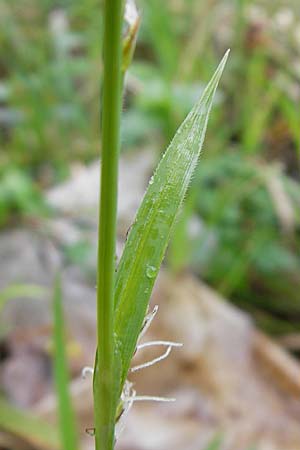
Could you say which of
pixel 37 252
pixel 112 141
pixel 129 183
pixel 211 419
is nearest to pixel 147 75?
pixel 129 183

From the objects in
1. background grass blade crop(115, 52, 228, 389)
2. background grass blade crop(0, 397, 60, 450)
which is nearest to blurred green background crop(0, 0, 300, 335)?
background grass blade crop(0, 397, 60, 450)

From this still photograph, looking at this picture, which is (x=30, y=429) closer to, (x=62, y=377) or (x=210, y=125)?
(x=62, y=377)

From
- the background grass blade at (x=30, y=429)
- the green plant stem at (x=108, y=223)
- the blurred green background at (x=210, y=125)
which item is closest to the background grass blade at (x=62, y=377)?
the background grass blade at (x=30, y=429)

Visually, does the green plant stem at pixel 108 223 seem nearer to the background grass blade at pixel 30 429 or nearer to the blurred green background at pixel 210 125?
the background grass blade at pixel 30 429

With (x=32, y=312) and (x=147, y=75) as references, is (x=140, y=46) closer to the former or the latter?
(x=147, y=75)

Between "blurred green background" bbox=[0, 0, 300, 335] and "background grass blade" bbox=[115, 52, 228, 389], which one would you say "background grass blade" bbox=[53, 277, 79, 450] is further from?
"blurred green background" bbox=[0, 0, 300, 335]

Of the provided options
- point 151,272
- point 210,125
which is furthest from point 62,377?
point 210,125
